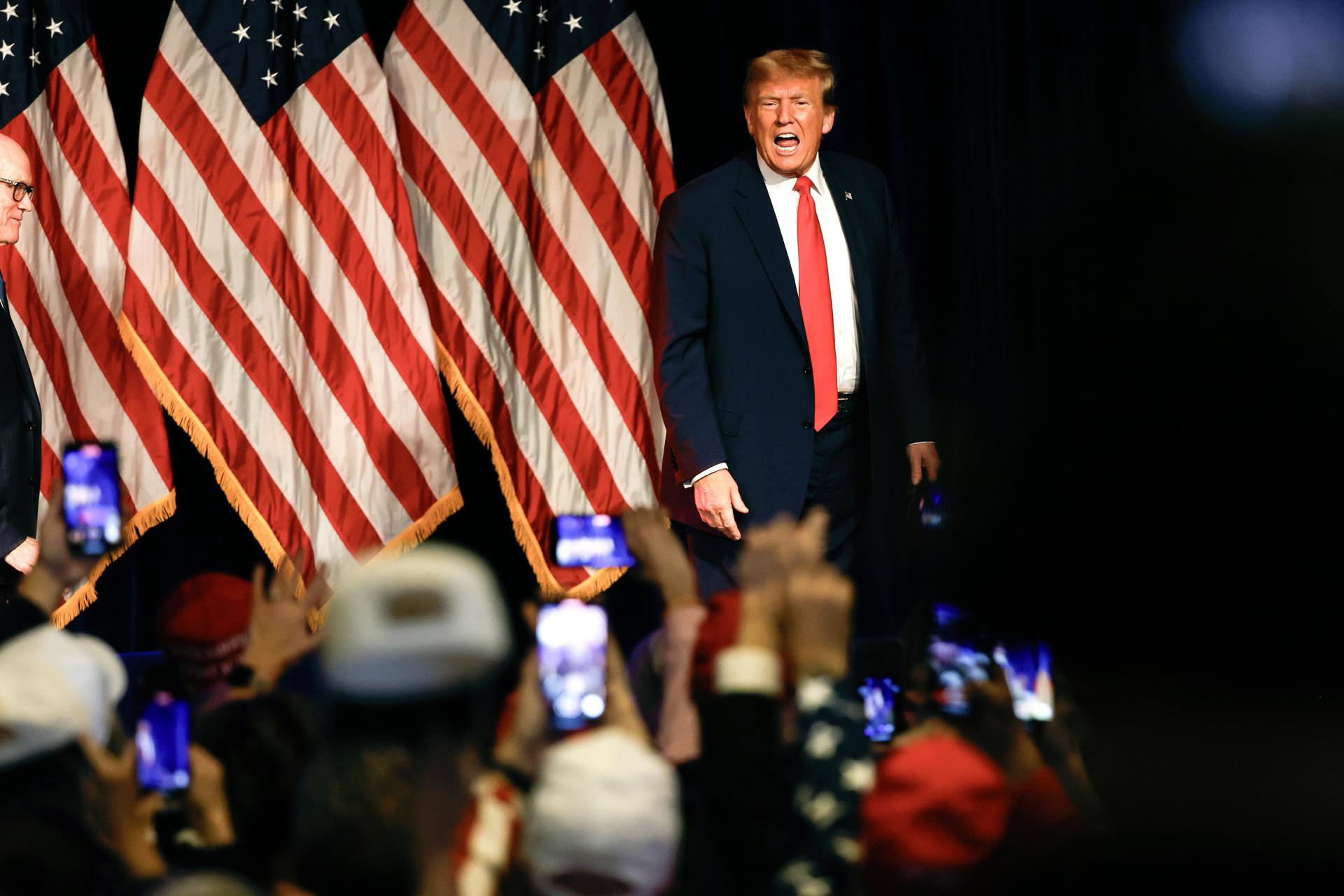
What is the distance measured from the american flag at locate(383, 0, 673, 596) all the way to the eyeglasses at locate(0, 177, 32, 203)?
Result: 3.69ft

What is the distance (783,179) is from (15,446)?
1930mm

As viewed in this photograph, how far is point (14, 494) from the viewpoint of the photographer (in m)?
3.54

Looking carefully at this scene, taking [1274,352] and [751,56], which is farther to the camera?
[751,56]

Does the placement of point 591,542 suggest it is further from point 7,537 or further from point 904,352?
point 7,537

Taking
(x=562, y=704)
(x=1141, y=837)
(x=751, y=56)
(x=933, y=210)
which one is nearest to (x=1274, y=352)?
(x=933, y=210)

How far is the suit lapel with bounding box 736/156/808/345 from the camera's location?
3309mm

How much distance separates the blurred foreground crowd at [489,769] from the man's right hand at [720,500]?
1.16m

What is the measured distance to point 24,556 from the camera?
135 inches

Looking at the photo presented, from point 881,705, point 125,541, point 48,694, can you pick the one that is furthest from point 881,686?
point 125,541

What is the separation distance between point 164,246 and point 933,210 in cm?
225

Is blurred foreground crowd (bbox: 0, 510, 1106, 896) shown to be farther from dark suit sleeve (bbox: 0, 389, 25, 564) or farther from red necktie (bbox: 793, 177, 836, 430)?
dark suit sleeve (bbox: 0, 389, 25, 564)

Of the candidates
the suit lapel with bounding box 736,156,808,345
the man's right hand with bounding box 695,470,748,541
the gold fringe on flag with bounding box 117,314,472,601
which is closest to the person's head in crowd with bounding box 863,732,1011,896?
the man's right hand with bounding box 695,470,748,541

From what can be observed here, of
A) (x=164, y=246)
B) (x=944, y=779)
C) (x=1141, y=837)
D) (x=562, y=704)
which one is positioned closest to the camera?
(x=944, y=779)

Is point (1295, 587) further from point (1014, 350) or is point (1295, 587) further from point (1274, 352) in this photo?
point (1014, 350)
